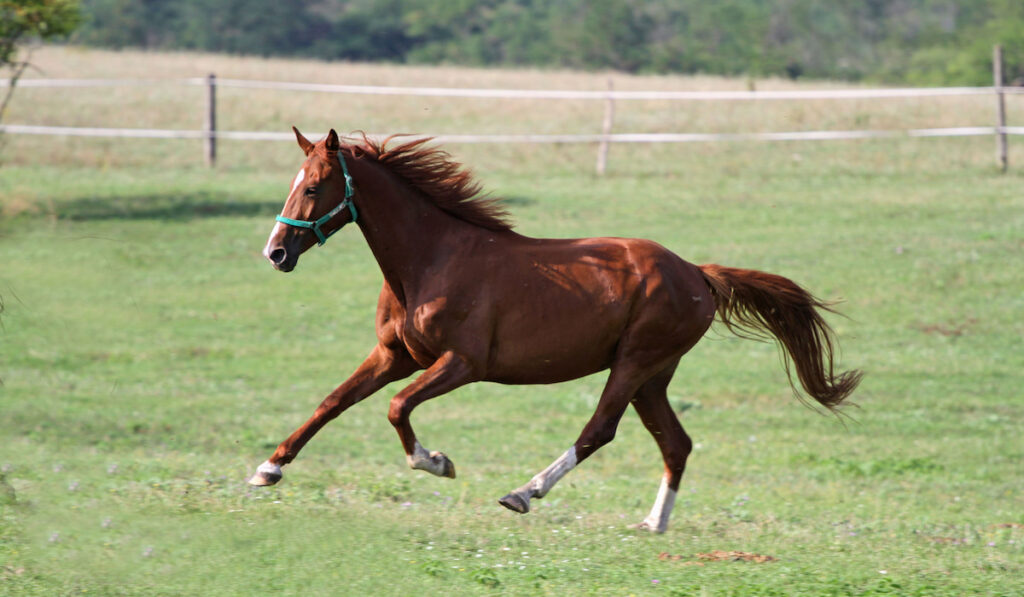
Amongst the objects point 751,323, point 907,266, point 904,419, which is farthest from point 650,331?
point 907,266

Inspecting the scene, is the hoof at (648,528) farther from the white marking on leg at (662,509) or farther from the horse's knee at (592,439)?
the horse's knee at (592,439)

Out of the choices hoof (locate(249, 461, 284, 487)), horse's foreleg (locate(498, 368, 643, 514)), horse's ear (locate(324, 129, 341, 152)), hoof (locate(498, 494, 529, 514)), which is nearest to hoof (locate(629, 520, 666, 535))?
horse's foreleg (locate(498, 368, 643, 514))

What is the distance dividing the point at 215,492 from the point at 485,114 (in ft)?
74.9

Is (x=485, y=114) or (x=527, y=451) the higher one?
(x=485, y=114)

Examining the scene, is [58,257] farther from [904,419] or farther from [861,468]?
[904,419]

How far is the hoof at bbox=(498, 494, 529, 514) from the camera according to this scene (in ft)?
19.8

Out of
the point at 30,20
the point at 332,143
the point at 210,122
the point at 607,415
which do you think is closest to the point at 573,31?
the point at 210,122

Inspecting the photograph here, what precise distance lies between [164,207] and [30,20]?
12.4 feet

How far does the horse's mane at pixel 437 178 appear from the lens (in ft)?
21.2

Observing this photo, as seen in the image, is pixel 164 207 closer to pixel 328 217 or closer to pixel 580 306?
pixel 328 217

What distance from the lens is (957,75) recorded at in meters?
45.7

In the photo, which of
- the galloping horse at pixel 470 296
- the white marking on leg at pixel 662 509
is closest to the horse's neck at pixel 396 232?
the galloping horse at pixel 470 296

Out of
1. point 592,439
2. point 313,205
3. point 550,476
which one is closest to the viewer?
point 313,205

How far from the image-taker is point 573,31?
67.7 m
